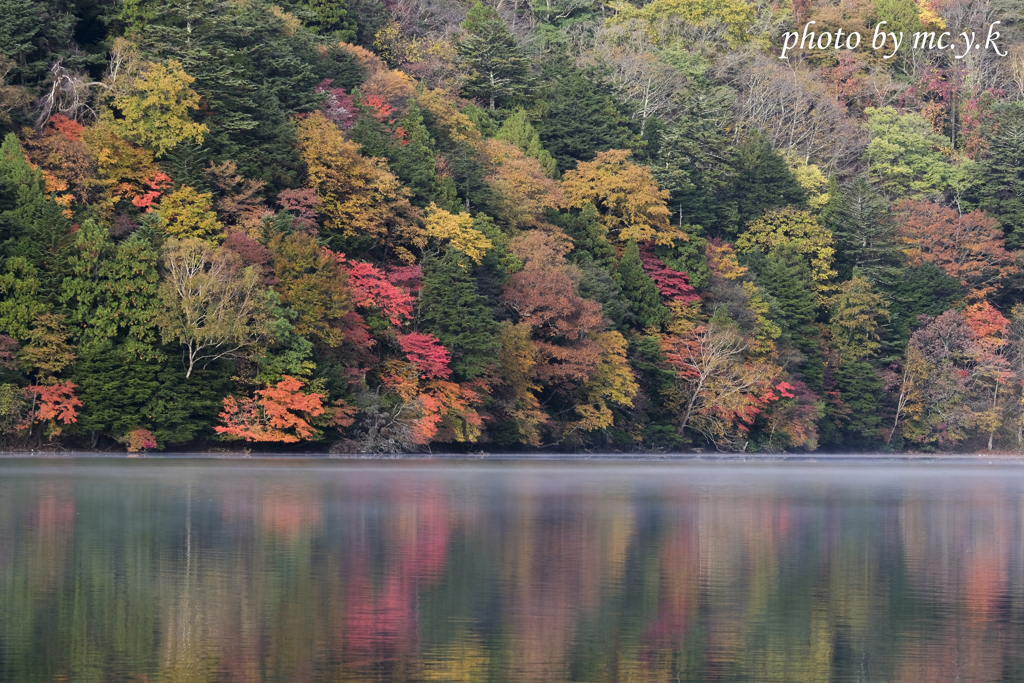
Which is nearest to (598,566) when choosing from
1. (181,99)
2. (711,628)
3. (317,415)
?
(711,628)

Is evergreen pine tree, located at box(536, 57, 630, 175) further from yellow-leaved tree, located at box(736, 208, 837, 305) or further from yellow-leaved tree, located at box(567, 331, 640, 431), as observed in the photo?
yellow-leaved tree, located at box(567, 331, 640, 431)

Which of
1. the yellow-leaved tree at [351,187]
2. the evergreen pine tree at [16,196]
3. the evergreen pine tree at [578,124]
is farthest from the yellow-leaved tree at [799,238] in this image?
the evergreen pine tree at [16,196]

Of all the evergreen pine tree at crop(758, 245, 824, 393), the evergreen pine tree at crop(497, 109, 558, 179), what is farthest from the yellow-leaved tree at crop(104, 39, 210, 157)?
the evergreen pine tree at crop(758, 245, 824, 393)

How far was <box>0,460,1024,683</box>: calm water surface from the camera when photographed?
517 inches

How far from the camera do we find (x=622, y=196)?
236 feet

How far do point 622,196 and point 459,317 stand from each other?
1724 cm

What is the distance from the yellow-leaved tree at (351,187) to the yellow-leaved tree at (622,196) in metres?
13.4

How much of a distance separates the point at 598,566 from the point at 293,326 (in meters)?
33.2

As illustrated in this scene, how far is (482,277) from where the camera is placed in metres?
61.4

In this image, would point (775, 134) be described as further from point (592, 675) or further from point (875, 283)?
point (592, 675)

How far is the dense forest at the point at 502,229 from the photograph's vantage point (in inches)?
1965

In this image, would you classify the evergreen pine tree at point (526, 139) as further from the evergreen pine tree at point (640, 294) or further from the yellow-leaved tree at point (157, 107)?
the yellow-leaved tree at point (157, 107)

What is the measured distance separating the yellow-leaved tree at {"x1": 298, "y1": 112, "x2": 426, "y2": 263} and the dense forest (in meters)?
0.18

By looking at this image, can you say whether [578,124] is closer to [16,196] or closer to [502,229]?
[502,229]
